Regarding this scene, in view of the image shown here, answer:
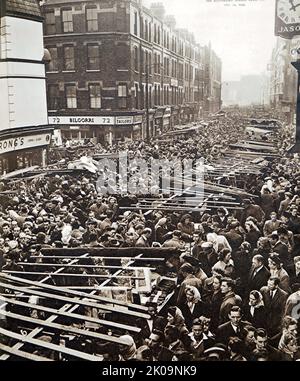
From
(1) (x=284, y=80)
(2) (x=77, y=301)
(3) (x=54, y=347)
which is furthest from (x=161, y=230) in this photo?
(1) (x=284, y=80)

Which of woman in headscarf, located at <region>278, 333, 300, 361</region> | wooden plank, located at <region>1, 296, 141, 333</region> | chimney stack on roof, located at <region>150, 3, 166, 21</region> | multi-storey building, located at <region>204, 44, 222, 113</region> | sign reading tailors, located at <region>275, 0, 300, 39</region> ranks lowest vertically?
woman in headscarf, located at <region>278, 333, 300, 361</region>

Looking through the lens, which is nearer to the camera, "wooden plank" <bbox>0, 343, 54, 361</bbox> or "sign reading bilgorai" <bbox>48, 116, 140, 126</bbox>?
"wooden plank" <bbox>0, 343, 54, 361</bbox>

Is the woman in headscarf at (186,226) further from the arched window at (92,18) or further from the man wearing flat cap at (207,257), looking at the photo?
the arched window at (92,18)

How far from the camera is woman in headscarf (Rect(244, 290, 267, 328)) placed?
13.0 feet

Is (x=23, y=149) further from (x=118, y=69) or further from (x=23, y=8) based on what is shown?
(x=23, y=8)

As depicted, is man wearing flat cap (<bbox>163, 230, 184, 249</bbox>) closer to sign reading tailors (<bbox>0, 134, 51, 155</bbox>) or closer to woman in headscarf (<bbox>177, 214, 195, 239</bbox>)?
woman in headscarf (<bbox>177, 214, 195, 239</bbox>)

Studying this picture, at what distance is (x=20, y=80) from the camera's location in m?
4.56

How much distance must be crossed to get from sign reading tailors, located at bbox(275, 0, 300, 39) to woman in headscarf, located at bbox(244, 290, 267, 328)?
2.74m

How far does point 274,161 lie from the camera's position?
4.57 metres

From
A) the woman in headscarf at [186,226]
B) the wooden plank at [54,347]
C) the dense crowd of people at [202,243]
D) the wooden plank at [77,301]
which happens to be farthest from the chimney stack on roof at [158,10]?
the wooden plank at [54,347]

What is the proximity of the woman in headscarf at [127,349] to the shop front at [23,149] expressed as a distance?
7.27 ft

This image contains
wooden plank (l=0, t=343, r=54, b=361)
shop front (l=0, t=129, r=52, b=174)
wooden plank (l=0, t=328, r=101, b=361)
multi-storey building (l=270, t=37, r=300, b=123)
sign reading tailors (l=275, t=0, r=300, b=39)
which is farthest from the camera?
shop front (l=0, t=129, r=52, b=174)

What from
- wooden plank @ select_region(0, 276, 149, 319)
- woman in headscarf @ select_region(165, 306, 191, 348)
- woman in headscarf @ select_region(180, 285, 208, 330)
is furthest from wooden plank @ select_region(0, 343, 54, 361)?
woman in headscarf @ select_region(180, 285, 208, 330)

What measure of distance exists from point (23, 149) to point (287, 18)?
3.20 meters
